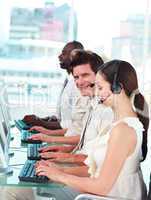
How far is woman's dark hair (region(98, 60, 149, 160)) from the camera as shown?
1722 millimetres

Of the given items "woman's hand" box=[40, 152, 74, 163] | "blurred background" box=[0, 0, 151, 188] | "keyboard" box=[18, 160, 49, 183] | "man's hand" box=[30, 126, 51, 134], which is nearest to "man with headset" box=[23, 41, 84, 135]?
"man's hand" box=[30, 126, 51, 134]

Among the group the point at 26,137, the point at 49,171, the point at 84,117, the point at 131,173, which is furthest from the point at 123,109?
the point at 26,137

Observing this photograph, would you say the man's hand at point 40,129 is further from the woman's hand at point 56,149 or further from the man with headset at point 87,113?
the woman's hand at point 56,149

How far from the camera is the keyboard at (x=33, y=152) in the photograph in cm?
208

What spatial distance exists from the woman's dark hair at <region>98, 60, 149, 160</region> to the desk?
403mm


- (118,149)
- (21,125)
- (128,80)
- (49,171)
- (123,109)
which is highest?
(128,80)

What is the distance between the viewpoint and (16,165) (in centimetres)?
197

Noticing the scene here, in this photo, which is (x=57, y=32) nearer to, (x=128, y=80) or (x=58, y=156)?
(x=58, y=156)

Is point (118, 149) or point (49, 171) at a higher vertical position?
point (118, 149)

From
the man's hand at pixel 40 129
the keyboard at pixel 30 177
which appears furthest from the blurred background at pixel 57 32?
the keyboard at pixel 30 177

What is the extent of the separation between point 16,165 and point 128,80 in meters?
0.64

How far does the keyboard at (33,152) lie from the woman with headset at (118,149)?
0.25m

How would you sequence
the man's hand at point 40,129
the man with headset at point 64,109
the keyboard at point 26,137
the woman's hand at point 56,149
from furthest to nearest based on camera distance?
the man with headset at point 64,109 < the man's hand at point 40,129 < the keyboard at point 26,137 < the woman's hand at point 56,149

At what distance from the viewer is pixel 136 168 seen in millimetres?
1679
